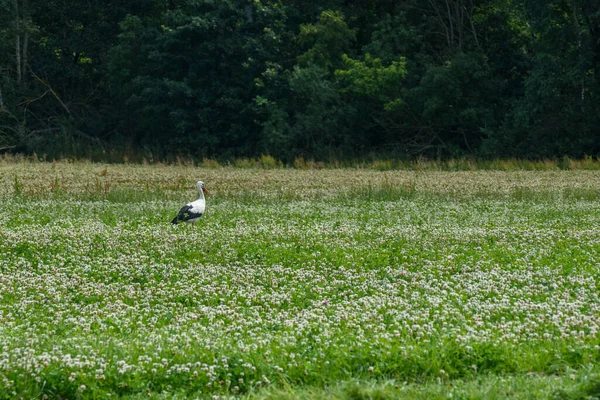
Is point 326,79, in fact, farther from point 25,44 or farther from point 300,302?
point 300,302

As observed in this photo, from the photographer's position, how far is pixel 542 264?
14648mm

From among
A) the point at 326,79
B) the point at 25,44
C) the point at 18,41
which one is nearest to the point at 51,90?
the point at 25,44

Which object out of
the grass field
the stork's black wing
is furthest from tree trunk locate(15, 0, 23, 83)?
the stork's black wing

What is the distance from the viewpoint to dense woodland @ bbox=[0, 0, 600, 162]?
5097cm

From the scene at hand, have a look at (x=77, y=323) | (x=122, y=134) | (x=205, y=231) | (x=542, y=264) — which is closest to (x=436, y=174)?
(x=205, y=231)

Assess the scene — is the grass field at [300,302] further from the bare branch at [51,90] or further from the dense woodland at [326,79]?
the bare branch at [51,90]

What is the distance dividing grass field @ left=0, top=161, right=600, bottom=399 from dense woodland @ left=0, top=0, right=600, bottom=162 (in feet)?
93.1

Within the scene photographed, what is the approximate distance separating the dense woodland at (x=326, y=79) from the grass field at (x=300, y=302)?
2838 centimetres

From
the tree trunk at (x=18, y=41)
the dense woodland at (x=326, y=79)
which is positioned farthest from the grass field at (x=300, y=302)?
the tree trunk at (x=18, y=41)

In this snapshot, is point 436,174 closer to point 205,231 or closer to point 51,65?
point 205,231

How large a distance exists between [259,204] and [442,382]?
1822 cm

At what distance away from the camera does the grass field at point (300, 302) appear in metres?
8.40

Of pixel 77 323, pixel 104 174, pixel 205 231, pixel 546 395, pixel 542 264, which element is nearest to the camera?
pixel 546 395

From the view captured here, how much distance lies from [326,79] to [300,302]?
47047 millimetres
